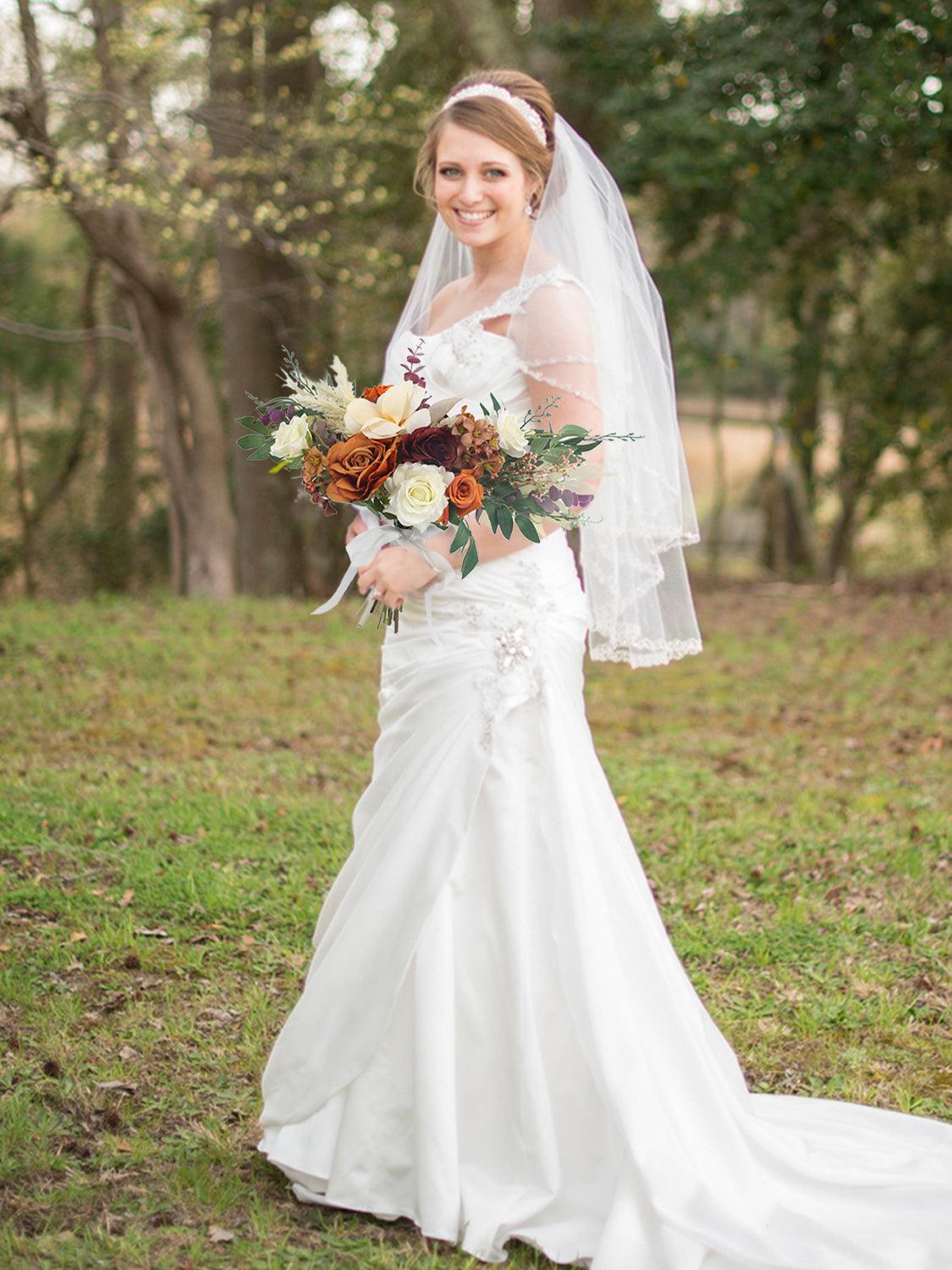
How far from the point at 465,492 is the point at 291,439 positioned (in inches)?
17.3

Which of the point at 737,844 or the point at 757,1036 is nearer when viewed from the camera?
the point at 757,1036

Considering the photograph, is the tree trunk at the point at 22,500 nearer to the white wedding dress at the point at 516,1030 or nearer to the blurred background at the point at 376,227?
the blurred background at the point at 376,227

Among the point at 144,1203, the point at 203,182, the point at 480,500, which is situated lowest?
the point at 144,1203

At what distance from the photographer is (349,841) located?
5.61m

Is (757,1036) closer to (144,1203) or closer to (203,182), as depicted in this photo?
(144,1203)

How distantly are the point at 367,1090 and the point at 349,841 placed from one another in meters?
2.57

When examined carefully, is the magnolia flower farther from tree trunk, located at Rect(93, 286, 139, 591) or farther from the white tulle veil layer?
tree trunk, located at Rect(93, 286, 139, 591)

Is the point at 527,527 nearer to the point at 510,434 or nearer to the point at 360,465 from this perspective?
the point at 510,434

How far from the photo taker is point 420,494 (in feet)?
9.13

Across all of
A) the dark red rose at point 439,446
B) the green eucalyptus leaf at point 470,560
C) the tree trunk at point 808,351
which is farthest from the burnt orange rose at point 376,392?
the tree trunk at point 808,351

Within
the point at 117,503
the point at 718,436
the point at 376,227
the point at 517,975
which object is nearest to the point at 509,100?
the point at 517,975

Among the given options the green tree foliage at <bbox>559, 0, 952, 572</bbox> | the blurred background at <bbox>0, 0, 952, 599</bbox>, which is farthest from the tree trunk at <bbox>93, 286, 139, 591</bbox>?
the green tree foliage at <bbox>559, 0, 952, 572</bbox>

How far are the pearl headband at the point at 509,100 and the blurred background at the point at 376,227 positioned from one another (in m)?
6.97

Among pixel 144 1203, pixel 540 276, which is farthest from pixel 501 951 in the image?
pixel 540 276
